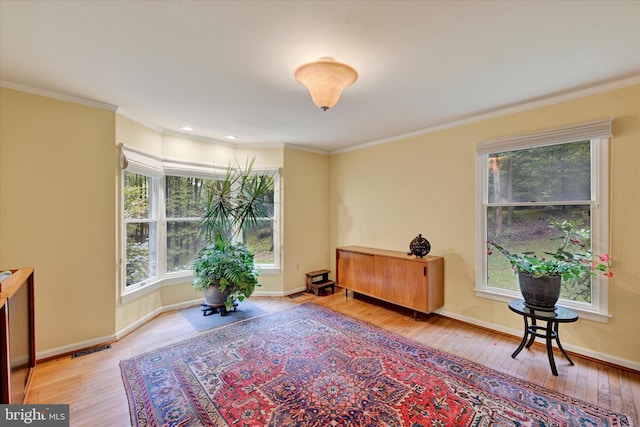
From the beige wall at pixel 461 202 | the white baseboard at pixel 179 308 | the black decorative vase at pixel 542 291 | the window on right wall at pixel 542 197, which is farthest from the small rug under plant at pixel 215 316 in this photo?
the black decorative vase at pixel 542 291

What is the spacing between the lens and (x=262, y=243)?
14.6 ft

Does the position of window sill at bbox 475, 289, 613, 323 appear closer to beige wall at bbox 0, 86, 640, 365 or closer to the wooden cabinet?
beige wall at bbox 0, 86, 640, 365

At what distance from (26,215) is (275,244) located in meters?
2.85

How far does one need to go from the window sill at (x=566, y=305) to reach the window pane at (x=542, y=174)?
41.0 inches

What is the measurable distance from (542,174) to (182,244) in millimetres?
4582

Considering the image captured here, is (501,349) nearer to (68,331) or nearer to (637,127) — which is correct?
(637,127)

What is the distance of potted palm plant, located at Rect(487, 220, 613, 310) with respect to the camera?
231 centimetres

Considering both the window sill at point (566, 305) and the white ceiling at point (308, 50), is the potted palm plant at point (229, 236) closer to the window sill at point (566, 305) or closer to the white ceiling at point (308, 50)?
the white ceiling at point (308, 50)

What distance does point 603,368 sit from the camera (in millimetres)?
2338

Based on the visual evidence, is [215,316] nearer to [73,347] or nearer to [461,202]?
[73,347]

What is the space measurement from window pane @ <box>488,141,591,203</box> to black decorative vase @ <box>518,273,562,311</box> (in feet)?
3.01

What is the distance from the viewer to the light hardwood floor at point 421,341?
192 cm

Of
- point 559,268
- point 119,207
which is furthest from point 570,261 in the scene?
point 119,207

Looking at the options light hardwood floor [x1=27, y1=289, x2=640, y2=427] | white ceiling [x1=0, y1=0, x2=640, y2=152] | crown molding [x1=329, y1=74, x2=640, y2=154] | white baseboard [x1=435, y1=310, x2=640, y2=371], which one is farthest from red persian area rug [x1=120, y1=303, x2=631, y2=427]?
crown molding [x1=329, y1=74, x2=640, y2=154]
